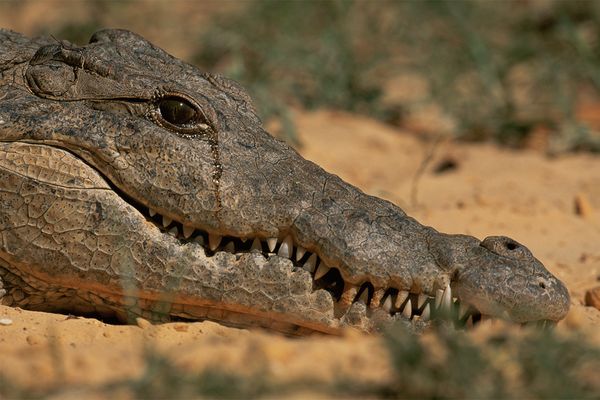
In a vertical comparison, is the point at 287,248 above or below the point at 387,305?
above

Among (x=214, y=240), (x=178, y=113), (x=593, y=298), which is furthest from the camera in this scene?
(x=593, y=298)

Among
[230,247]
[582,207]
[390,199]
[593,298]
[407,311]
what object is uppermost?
[582,207]

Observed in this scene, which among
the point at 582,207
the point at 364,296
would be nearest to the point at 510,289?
the point at 364,296

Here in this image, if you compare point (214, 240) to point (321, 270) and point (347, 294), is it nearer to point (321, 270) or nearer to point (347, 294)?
point (321, 270)

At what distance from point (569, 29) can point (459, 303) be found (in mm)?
5558

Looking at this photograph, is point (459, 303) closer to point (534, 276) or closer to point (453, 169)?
point (534, 276)

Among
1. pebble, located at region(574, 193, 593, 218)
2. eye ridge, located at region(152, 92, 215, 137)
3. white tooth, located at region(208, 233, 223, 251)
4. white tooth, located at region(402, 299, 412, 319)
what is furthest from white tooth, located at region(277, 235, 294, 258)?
pebble, located at region(574, 193, 593, 218)

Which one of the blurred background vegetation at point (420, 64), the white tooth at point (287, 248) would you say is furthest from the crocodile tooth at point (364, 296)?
the blurred background vegetation at point (420, 64)

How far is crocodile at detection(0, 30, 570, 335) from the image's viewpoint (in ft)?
14.3

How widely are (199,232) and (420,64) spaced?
5.89 meters

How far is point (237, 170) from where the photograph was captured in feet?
15.1

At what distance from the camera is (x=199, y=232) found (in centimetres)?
460

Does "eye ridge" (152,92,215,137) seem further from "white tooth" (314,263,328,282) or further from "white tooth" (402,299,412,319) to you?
"white tooth" (402,299,412,319)

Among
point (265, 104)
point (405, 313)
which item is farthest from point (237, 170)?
point (265, 104)
